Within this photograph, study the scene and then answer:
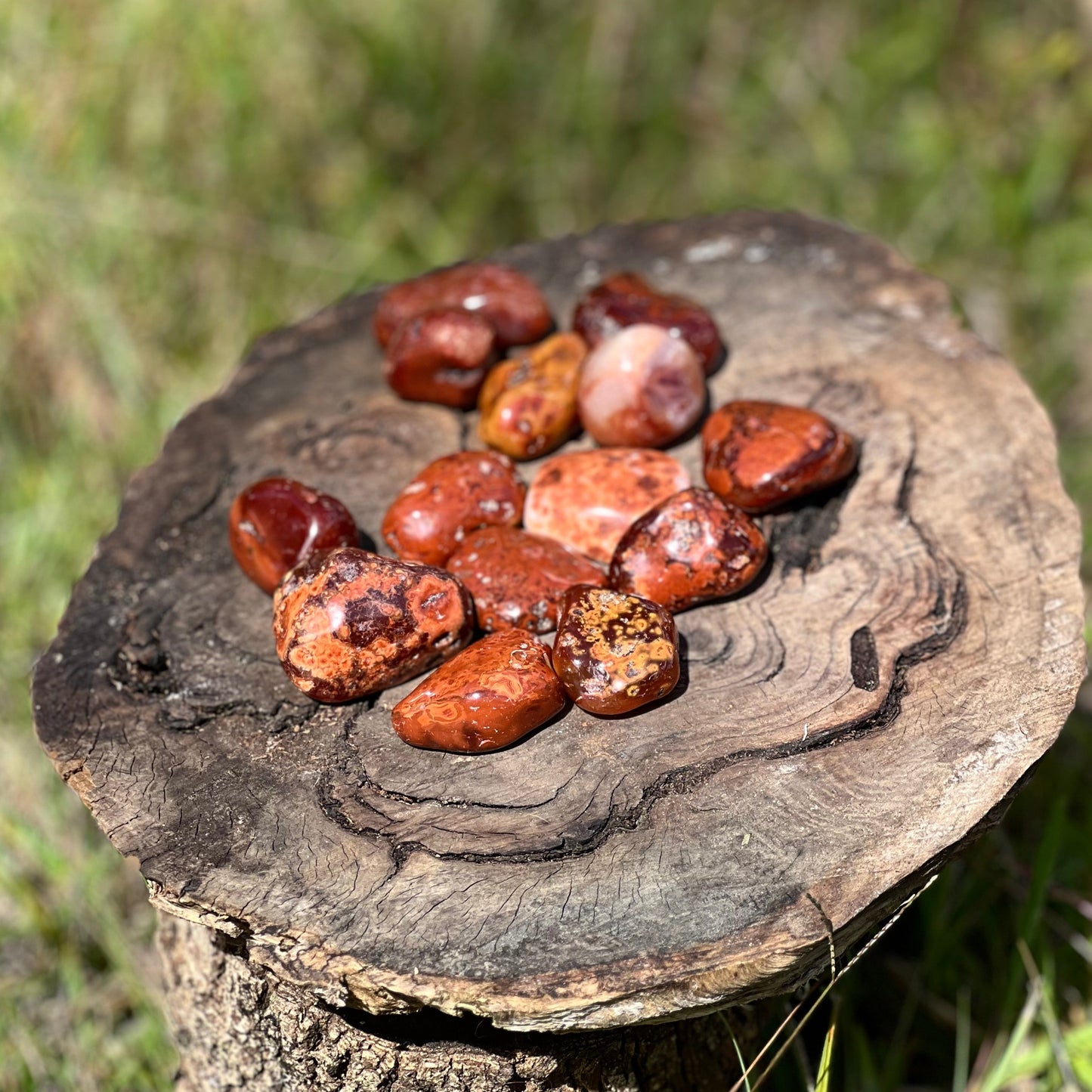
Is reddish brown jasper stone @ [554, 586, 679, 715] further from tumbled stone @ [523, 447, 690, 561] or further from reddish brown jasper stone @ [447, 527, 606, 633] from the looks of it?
tumbled stone @ [523, 447, 690, 561]

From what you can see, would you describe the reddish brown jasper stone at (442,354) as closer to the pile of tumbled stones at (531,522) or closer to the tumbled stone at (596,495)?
the pile of tumbled stones at (531,522)

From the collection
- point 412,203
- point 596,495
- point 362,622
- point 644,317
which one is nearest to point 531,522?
point 596,495

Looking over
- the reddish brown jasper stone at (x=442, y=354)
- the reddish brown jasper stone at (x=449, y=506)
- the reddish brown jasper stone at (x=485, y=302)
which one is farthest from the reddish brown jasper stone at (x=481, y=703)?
the reddish brown jasper stone at (x=485, y=302)

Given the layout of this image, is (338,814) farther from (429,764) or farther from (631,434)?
(631,434)

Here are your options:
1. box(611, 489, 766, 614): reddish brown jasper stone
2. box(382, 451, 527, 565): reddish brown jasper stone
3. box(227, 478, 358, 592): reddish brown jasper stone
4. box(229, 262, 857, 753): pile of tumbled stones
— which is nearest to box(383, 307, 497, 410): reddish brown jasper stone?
box(229, 262, 857, 753): pile of tumbled stones

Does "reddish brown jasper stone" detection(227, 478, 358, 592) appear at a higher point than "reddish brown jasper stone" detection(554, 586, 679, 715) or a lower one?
higher

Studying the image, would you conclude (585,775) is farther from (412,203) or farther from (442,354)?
(412,203)
